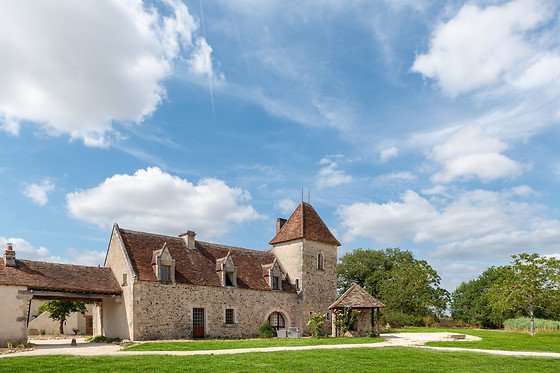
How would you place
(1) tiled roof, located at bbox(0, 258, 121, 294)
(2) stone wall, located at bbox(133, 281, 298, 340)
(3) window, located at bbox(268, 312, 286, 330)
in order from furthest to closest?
(3) window, located at bbox(268, 312, 286, 330)
(2) stone wall, located at bbox(133, 281, 298, 340)
(1) tiled roof, located at bbox(0, 258, 121, 294)

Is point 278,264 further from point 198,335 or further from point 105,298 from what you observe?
point 105,298

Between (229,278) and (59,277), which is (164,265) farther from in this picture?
(59,277)

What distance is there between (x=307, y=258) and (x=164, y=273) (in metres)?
10.6

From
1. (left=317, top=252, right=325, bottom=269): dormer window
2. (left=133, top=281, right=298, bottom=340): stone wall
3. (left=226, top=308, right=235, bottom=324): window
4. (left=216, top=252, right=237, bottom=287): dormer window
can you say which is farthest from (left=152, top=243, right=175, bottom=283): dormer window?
(left=317, top=252, right=325, bottom=269): dormer window

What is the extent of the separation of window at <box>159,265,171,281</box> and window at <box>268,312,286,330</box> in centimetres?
817

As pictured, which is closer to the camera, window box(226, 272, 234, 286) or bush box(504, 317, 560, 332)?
window box(226, 272, 234, 286)

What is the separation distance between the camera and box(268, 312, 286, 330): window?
101ft

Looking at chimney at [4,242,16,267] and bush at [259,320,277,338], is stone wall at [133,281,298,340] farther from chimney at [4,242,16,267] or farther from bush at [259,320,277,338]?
chimney at [4,242,16,267]

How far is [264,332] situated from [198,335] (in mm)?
4092

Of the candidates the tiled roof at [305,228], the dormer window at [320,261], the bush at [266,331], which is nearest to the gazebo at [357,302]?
the bush at [266,331]

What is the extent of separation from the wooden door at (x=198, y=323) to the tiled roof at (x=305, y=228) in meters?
8.82

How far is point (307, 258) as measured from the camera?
3219 centimetres

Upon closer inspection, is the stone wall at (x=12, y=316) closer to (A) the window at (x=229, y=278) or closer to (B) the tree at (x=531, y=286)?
(A) the window at (x=229, y=278)

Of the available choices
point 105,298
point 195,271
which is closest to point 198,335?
point 195,271
